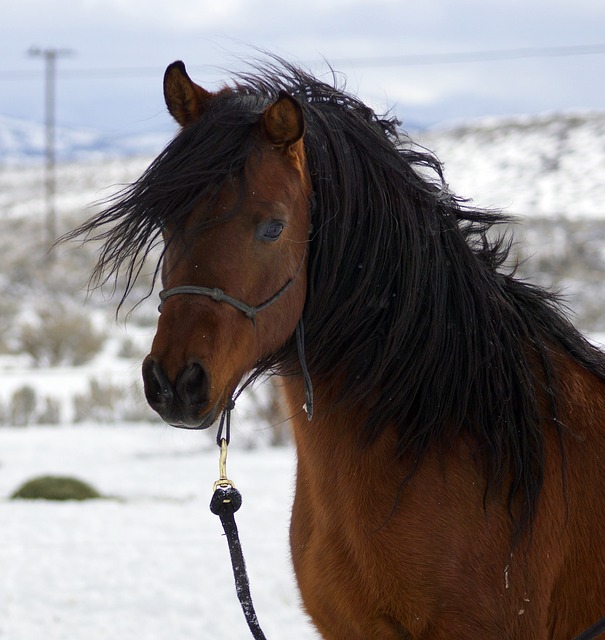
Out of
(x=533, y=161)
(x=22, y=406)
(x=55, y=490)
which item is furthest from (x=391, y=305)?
(x=533, y=161)

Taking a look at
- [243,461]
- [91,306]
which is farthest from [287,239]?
[91,306]

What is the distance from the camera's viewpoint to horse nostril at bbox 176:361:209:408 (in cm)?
193

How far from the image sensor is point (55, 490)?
810cm

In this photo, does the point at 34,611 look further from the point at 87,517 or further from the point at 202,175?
the point at 202,175

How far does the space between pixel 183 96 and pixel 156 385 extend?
34.7 inches

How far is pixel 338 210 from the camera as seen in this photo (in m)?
2.24

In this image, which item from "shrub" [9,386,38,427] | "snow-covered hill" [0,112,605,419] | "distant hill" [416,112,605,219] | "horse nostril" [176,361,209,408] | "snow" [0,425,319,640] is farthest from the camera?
"distant hill" [416,112,605,219]

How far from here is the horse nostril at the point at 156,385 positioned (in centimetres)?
194

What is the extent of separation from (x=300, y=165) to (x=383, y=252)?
1.09ft

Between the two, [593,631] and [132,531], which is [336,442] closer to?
[593,631]

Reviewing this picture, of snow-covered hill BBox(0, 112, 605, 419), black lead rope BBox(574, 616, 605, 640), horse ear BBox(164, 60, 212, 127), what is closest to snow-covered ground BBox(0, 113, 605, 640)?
horse ear BBox(164, 60, 212, 127)

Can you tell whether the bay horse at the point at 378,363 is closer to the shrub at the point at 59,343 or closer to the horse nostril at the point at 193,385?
the horse nostril at the point at 193,385

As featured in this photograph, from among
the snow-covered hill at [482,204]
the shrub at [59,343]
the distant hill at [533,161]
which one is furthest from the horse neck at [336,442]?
the distant hill at [533,161]

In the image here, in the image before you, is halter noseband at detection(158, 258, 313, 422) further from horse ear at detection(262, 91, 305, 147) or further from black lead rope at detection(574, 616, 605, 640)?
black lead rope at detection(574, 616, 605, 640)
